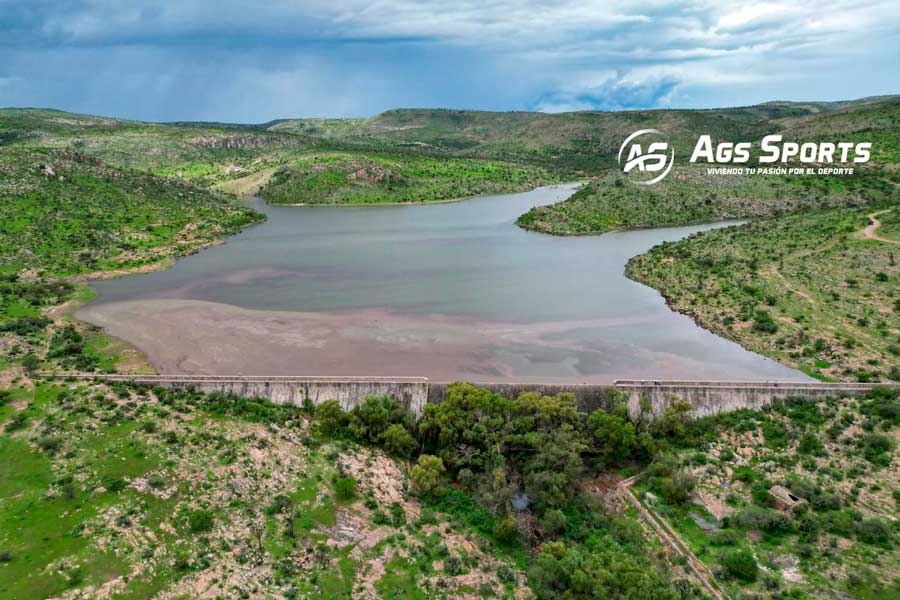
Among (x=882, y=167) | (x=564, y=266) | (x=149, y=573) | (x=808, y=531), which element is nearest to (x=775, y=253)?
(x=564, y=266)

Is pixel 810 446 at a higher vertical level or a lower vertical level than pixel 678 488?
higher

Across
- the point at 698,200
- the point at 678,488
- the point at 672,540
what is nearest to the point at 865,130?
the point at 698,200

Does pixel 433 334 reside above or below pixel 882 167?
below

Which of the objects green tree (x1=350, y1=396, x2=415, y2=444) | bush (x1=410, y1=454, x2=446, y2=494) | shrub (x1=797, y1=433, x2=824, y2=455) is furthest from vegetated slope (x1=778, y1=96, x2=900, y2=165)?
bush (x1=410, y1=454, x2=446, y2=494)

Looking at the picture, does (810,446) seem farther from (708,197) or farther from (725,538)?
(708,197)

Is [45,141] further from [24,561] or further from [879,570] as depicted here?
[879,570]
